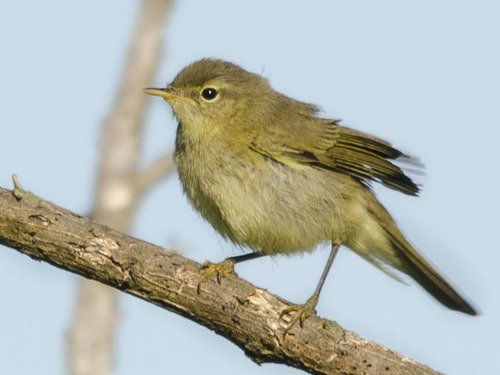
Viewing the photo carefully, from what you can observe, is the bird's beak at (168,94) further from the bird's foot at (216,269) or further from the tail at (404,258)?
the tail at (404,258)

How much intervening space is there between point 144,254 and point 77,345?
8.90 ft

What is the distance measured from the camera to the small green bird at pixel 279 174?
19.4ft

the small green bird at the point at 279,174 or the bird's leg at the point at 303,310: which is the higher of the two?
the small green bird at the point at 279,174

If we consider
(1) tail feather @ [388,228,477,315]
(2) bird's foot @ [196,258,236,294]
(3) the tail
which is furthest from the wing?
(2) bird's foot @ [196,258,236,294]

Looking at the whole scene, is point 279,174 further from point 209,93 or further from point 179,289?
point 179,289

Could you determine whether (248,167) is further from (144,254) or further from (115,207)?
(115,207)

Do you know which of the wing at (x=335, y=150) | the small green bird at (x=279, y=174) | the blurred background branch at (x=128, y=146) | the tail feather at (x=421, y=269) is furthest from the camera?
the blurred background branch at (x=128, y=146)

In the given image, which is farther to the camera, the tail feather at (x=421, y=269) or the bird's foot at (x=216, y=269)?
the tail feather at (x=421, y=269)

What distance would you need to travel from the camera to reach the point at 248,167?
233 inches

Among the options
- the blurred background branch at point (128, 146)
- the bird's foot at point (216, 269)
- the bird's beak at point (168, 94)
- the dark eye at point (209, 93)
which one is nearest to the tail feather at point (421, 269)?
the bird's foot at point (216, 269)

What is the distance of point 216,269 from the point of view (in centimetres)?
547

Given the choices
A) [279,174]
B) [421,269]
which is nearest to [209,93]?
[279,174]

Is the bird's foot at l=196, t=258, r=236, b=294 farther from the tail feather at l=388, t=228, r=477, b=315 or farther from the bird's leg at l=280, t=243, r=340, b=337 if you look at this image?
the tail feather at l=388, t=228, r=477, b=315

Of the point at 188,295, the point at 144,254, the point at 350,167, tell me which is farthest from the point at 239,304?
the point at 350,167
